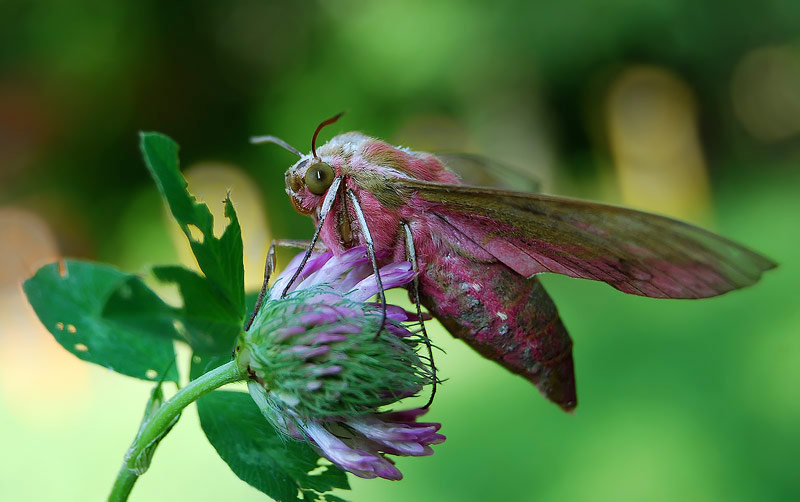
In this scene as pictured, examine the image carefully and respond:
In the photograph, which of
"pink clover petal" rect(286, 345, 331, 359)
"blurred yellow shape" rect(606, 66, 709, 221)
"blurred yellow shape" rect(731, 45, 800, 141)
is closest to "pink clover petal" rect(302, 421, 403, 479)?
"pink clover petal" rect(286, 345, 331, 359)

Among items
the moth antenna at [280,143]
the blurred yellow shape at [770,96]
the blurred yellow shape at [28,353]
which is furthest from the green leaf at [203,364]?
the blurred yellow shape at [770,96]

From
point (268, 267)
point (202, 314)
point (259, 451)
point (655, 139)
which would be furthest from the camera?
point (655, 139)

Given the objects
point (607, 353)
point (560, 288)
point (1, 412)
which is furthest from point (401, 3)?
point (1, 412)

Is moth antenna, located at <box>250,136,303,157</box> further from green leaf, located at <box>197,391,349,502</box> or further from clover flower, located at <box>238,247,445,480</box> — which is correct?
green leaf, located at <box>197,391,349,502</box>

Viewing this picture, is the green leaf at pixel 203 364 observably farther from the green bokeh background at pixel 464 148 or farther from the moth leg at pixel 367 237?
the green bokeh background at pixel 464 148

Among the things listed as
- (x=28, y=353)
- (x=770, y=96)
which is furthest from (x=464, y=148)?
(x=28, y=353)

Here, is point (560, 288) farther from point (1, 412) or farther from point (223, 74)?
point (223, 74)

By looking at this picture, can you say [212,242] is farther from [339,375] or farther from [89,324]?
[89,324]
